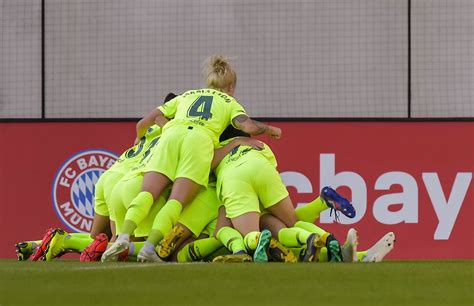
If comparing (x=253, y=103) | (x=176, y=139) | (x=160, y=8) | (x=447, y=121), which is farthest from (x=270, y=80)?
(x=176, y=139)

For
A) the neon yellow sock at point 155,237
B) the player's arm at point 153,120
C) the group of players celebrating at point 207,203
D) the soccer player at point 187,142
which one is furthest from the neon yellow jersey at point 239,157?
the neon yellow sock at point 155,237

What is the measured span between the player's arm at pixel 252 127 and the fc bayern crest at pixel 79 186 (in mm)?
2860

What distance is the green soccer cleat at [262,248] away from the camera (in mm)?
8289

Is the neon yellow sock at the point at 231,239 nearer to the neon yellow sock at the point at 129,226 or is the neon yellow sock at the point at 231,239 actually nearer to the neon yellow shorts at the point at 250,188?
the neon yellow shorts at the point at 250,188

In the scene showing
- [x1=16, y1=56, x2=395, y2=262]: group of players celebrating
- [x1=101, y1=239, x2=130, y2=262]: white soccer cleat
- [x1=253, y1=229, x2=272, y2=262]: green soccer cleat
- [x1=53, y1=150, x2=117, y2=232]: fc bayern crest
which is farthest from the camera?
[x1=53, y1=150, x2=117, y2=232]: fc bayern crest

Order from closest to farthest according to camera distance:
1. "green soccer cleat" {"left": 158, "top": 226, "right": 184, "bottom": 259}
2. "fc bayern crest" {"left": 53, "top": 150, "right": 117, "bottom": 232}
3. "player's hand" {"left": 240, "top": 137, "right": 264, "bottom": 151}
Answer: "green soccer cleat" {"left": 158, "top": 226, "right": 184, "bottom": 259} < "player's hand" {"left": 240, "top": 137, "right": 264, "bottom": 151} < "fc bayern crest" {"left": 53, "top": 150, "right": 117, "bottom": 232}

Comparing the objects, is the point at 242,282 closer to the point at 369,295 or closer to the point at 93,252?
the point at 369,295

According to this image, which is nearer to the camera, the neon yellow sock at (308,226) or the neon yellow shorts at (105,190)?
the neon yellow sock at (308,226)

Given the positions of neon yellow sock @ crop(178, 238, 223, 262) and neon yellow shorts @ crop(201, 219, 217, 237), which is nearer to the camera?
neon yellow sock @ crop(178, 238, 223, 262)

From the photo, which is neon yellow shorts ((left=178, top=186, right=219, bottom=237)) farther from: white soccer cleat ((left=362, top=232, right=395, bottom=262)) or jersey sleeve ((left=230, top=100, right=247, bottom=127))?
white soccer cleat ((left=362, top=232, right=395, bottom=262))

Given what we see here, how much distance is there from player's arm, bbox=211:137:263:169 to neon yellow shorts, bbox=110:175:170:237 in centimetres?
37

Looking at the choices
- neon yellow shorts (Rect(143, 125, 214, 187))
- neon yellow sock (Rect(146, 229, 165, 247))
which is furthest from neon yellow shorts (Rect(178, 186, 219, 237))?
neon yellow sock (Rect(146, 229, 165, 247))

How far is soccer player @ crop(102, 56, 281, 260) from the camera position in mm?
8859

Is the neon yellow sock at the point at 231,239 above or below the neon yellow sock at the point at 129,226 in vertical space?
below
